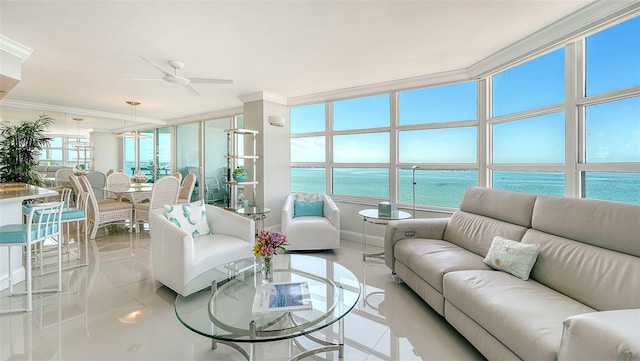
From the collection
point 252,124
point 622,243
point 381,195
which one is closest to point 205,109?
point 252,124

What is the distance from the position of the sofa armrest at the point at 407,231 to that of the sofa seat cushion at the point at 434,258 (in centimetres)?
7

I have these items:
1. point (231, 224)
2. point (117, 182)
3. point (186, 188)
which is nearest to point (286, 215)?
point (231, 224)

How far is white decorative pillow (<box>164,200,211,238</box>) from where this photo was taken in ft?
9.46

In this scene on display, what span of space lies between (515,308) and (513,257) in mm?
669

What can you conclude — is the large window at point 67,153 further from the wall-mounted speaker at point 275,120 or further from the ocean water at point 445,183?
the ocean water at point 445,183

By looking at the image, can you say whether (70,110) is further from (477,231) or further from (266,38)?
(477,231)

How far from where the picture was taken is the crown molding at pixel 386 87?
3748mm

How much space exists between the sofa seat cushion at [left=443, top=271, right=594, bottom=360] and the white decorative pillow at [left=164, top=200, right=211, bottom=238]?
2.54 meters

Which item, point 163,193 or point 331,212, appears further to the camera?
point 163,193

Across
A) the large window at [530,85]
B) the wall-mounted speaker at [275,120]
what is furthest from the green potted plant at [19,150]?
the large window at [530,85]

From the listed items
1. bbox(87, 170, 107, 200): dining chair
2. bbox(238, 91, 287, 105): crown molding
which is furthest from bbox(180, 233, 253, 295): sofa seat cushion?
bbox(87, 170, 107, 200): dining chair

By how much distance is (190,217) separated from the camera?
3.03 meters

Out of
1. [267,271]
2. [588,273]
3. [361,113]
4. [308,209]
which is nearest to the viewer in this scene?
[588,273]

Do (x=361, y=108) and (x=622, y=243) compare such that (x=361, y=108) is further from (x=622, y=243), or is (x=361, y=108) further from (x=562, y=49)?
(x=622, y=243)
